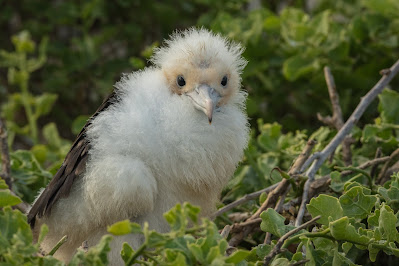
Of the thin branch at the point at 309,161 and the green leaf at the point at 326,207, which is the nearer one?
the green leaf at the point at 326,207

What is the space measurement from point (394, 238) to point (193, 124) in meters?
0.62

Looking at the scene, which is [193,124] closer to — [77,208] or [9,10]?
[77,208]

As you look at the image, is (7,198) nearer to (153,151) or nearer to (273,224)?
(153,151)

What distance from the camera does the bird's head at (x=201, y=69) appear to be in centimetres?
209

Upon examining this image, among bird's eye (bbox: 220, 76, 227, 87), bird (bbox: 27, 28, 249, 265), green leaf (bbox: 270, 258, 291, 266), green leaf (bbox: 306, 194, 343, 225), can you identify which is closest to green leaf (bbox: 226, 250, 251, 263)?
green leaf (bbox: 270, 258, 291, 266)

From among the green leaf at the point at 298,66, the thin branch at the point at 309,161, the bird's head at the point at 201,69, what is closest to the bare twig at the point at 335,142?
the thin branch at the point at 309,161

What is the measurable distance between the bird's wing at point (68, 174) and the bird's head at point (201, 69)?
20 cm

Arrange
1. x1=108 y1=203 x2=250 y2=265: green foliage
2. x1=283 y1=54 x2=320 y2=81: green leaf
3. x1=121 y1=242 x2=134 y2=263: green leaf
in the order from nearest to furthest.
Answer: x1=108 y1=203 x2=250 y2=265: green foliage, x1=121 y1=242 x2=134 y2=263: green leaf, x1=283 y1=54 x2=320 y2=81: green leaf

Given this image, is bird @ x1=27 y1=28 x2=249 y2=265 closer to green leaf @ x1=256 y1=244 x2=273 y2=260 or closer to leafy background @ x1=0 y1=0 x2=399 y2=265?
leafy background @ x1=0 y1=0 x2=399 y2=265

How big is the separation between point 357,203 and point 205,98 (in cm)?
51

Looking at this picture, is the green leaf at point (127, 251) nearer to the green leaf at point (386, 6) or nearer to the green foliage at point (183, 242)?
the green foliage at point (183, 242)

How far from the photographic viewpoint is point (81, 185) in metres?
2.06

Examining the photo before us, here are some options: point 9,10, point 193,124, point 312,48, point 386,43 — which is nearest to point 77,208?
point 193,124

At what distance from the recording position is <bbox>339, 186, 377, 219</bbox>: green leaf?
1943mm
